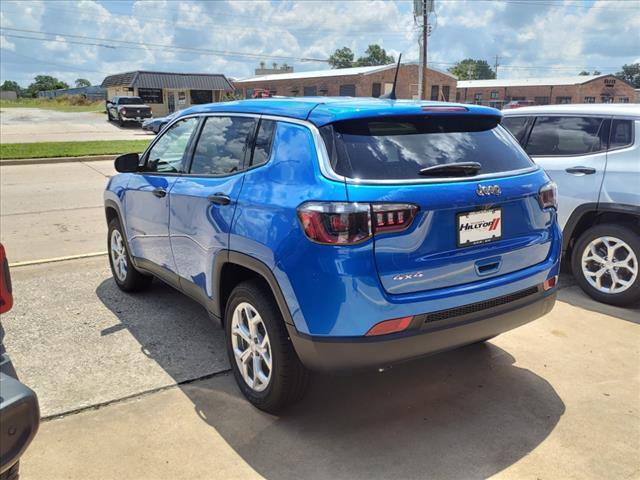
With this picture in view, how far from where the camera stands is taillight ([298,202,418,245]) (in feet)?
8.39

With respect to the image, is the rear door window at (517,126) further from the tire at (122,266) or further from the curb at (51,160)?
the curb at (51,160)

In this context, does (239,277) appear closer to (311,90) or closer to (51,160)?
(51,160)

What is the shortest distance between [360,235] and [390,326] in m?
0.47

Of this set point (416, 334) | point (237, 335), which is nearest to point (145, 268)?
point (237, 335)

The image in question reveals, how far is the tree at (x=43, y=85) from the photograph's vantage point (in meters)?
121

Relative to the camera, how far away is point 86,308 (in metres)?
4.86

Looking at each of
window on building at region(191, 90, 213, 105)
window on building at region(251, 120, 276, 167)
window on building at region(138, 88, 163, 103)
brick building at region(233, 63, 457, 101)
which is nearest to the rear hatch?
window on building at region(251, 120, 276, 167)

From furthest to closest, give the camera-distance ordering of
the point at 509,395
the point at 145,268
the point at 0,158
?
the point at 0,158 < the point at 145,268 < the point at 509,395

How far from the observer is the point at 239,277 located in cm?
341

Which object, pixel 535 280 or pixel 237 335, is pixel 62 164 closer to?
pixel 237 335

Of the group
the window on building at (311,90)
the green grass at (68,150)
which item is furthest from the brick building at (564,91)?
the green grass at (68,150)

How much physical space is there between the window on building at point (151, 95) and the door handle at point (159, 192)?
1863 inches

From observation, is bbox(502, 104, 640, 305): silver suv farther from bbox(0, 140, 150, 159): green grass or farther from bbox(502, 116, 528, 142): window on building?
bbox(0, 140, 150, 159): green grass

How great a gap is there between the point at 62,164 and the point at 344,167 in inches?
591
